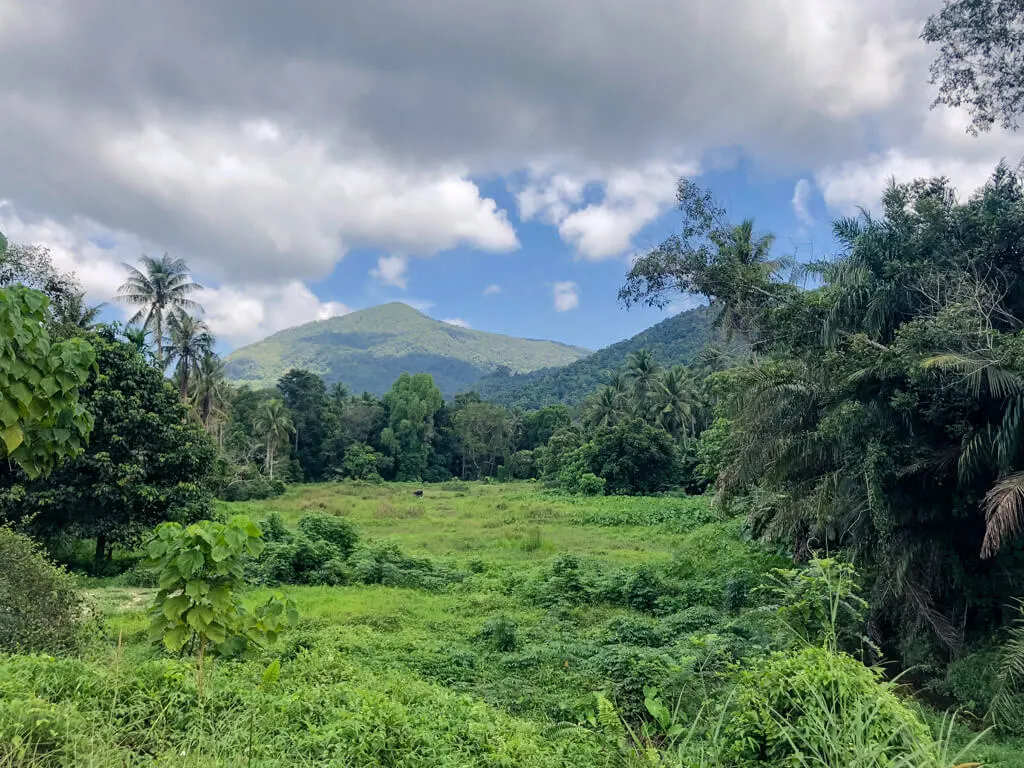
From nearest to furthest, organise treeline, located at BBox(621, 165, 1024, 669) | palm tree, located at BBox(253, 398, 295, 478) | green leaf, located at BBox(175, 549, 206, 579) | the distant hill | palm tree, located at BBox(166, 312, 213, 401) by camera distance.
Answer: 1. green leaf, located at BBox(175, 549, 206, 579)
2. treeline, located at BBox(621, 165, 1024, 669)
3. palm tree, located at BBox(166, 312, 213, 401)
4. palm tree, located at BBox(253, 398, 295, 478)
5. the distant hill

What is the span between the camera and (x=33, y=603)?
6379 mm

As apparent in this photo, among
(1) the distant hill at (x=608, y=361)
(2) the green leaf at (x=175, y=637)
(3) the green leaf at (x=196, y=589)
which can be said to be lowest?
(2) the green leaf at (x=175, y=637)

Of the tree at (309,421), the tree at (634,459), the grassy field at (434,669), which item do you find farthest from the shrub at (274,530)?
the tree at (309,421)

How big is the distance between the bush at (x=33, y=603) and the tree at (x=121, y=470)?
6.98 meters

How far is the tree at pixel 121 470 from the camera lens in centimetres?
1334

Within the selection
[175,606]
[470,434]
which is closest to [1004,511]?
[175,606]

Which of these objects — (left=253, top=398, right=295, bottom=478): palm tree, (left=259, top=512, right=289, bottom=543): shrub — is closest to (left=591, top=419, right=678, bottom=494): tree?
(left=259, top=512, right=289, bottom=543): shrub

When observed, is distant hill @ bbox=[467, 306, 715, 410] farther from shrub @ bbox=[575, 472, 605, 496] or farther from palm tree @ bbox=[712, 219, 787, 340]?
palm tree @ bbox=[712, 219, 787, 340]

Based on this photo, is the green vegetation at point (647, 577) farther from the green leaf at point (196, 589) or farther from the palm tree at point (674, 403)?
the palm tree at point (674, 403)

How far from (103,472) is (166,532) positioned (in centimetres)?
1146

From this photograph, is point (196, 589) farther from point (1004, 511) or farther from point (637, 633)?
point (1004, 511)

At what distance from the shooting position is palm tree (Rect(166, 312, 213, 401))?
30.0 meters

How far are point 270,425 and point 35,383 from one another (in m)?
44.0

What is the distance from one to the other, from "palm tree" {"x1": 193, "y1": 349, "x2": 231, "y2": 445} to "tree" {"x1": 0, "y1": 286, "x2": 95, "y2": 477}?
27731 millimetres
